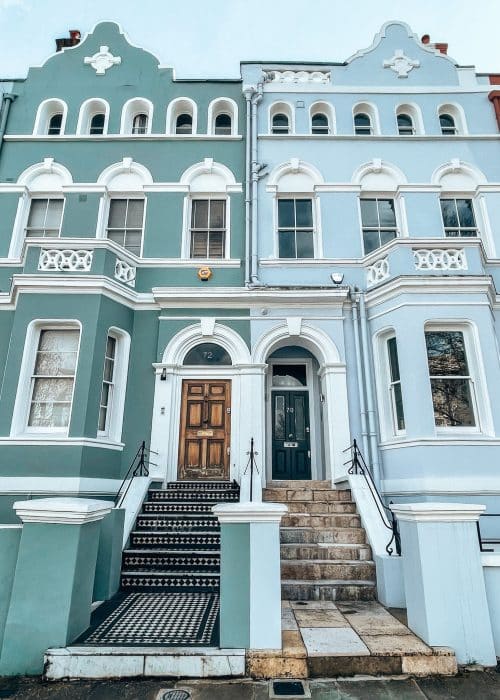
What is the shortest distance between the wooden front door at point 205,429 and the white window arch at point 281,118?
25.3 ft

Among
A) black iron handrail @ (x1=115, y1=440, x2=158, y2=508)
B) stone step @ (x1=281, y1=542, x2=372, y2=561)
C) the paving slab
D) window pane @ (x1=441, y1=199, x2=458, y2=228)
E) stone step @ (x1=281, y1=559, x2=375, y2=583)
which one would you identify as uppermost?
window pane @ (x1=441, y1=199, x2=458, y2=228)

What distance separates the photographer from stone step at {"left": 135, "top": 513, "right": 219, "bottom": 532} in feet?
22.5

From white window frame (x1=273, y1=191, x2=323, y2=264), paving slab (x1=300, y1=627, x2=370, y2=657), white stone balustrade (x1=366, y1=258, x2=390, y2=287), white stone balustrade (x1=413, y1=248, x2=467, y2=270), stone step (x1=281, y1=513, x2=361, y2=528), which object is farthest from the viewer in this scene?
white window frame (x1=273, y1=191, x2=323, y2=264)

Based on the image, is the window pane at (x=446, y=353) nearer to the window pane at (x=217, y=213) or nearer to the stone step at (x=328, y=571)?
the stone step at (x=328, y=571)

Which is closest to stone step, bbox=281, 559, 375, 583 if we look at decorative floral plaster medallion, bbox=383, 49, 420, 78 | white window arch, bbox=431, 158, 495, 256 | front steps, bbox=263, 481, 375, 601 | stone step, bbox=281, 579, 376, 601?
front steps, bbox=263, 481, 375, 601

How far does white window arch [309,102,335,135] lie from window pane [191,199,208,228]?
397cm

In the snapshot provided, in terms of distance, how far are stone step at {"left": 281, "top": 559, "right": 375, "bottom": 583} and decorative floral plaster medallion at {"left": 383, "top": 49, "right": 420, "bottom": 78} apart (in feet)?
43.8

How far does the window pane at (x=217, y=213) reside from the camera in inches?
430

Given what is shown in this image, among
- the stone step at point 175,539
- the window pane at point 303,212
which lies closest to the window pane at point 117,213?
the window pane at point 303,212

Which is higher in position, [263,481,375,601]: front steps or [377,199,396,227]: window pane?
[377,199,396,227]: window pane

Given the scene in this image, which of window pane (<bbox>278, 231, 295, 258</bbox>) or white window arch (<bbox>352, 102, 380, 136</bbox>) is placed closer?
window pane (<bbox>278, 231, 295, 258</bbox>)

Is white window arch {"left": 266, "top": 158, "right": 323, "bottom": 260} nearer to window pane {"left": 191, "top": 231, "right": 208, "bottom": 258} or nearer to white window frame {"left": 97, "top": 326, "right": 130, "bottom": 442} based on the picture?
window pane {"left": 191, "top": 231, "right": 208, "bottom": 258}

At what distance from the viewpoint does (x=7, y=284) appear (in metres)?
9.97

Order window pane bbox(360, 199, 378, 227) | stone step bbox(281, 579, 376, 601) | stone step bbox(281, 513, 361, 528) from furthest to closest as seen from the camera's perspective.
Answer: window pane bbox(360, 199, 378, 227) < stone step bbox(281, 513, 361, 528) < stone step bbox(281, 579, 376, 601)
